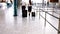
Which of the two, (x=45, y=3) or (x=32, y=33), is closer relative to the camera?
(x=32, y=33)

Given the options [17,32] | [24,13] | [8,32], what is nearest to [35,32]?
[17,32]

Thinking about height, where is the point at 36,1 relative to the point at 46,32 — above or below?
above

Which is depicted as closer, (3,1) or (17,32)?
(17,32)

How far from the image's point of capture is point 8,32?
5.41 metres

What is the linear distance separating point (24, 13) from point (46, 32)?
4000 millimetres

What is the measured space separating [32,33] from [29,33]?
0.12 m

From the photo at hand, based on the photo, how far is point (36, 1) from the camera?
18.6 metres

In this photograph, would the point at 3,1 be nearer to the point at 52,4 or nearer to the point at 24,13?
the point at 52,4

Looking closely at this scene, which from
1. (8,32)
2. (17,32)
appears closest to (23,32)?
(17,32)

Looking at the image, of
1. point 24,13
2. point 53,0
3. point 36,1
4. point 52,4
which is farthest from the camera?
point 36,1

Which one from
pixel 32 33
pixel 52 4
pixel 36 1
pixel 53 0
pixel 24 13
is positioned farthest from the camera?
pixel 36 1

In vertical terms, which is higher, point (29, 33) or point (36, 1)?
point (36, 1)

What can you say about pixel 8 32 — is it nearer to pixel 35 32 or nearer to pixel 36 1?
pixel 35 32

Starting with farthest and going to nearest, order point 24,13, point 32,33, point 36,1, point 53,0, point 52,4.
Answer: point 36,1, point 52,4, point 53,0, point 24,13, point 32,33
